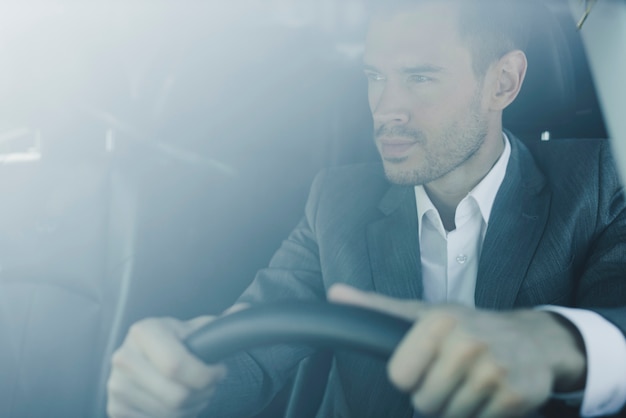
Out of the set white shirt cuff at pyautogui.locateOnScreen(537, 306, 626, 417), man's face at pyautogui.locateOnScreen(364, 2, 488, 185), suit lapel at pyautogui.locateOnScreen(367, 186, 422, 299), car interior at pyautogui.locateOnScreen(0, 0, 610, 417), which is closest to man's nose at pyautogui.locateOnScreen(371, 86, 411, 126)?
man's face at pyautogui.locateOnScreen(364, 2, 488, 185)

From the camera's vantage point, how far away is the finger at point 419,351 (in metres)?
0.53

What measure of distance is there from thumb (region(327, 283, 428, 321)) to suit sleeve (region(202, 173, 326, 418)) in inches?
19.1

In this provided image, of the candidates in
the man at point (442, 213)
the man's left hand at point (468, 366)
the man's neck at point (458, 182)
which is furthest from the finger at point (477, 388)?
the man's neck at point (458, 182)

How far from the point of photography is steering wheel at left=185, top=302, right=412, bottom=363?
57 cm

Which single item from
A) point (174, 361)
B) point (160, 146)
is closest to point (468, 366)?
point (174, 361)

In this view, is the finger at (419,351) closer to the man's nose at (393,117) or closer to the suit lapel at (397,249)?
the suit lapel at (397,249)

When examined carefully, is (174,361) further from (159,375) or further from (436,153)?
(436,153)

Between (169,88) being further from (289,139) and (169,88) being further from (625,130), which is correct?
(625,130)

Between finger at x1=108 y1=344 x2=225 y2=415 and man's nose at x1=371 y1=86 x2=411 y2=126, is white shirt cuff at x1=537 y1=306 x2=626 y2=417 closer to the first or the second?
finger at x1=108 y1=344 x2=225 y2=415

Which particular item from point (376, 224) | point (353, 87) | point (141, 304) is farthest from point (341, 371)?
point (353, 87)

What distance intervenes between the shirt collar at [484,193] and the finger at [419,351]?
0.75 metres

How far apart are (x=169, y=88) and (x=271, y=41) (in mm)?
290

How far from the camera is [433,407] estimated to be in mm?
533

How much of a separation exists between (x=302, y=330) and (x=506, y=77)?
0.95 m
